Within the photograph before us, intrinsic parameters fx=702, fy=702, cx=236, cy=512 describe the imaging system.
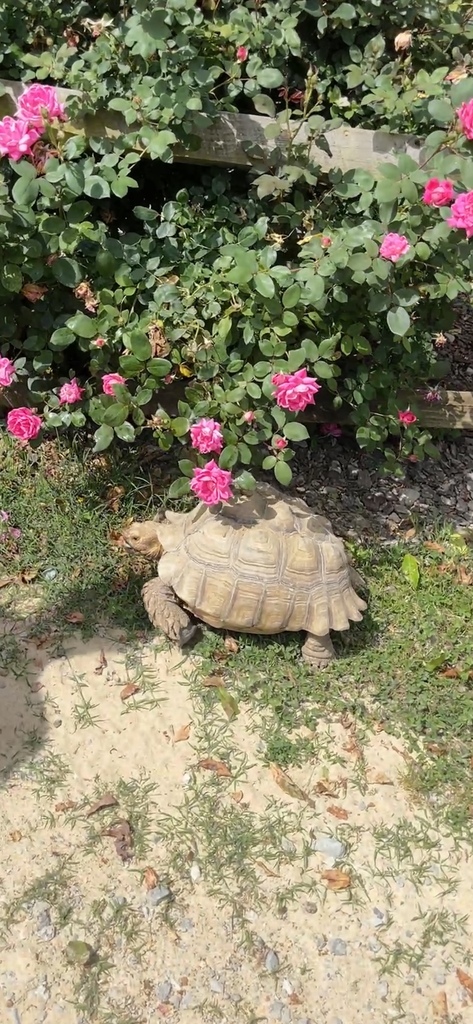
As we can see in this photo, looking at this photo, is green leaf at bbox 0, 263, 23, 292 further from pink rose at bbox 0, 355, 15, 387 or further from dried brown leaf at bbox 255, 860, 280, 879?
dried brown leaf at bbox 255, 860, 280, 879

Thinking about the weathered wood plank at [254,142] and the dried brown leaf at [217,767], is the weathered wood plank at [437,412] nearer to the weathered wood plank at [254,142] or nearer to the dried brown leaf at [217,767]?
the weathered wood plank at [254,142]

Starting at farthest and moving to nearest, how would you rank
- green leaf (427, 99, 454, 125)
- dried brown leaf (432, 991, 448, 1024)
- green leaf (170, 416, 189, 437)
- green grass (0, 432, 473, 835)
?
green grass (0, 432, 473, 835) → green leaf (170, 416, 189, 437) → dried brown leaf (432, 991, 448, 1024) → green leaf (427, 99, 454, 125)

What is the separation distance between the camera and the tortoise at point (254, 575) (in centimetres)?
303

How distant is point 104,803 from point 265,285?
2.08m

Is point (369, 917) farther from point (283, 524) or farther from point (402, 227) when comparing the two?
point (402, 227)

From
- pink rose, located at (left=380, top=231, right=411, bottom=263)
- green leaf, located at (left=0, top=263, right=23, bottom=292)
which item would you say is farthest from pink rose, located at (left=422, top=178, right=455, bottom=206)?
green leaf, located at (left=0, top=263, right=23, bottom=292)

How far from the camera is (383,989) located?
2.51 metres

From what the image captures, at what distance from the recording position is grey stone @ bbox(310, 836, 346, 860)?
9.11ft

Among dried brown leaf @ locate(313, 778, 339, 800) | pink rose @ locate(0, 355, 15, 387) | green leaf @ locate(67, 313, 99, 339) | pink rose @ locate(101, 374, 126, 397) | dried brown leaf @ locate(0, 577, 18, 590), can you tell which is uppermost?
green leaf @ locate(67, 313, 99, 339)

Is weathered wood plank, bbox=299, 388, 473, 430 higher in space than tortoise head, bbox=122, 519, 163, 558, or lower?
higher

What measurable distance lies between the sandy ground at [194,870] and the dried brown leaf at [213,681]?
0.28 feet

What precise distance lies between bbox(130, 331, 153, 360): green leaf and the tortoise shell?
30.0 inches

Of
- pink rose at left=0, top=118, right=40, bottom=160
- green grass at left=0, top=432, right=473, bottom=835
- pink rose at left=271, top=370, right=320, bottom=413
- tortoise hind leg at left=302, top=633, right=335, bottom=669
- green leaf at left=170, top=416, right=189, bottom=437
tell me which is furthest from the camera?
tortoise hind leg at left=302, top=633, right=335, bottom=669

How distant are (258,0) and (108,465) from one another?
208 centimetres
